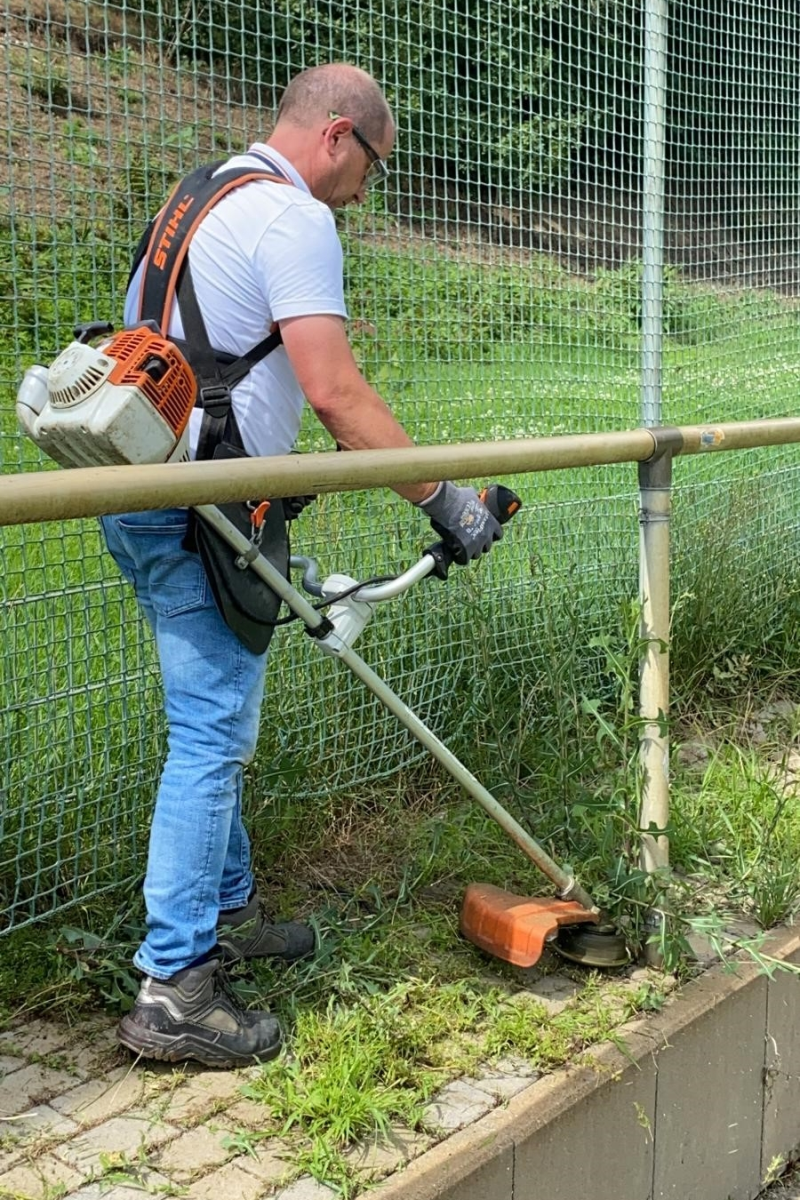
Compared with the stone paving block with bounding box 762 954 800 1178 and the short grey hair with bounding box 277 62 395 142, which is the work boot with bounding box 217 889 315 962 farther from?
the short grey hair with bounding box 277 62 395 142

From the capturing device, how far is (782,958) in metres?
3.26

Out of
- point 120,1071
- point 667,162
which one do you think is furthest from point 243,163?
point 667,162

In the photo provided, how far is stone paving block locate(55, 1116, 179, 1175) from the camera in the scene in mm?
2352

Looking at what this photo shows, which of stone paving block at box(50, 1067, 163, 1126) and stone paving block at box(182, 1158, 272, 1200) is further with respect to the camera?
stone paving block at box(50, 1067, 163, 1126)

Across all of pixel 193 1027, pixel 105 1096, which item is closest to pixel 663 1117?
pixel 193 1027

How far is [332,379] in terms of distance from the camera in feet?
8.54

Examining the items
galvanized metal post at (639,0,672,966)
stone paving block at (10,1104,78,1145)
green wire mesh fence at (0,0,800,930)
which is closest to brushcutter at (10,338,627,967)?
galvanized metal post at (639,0,672,966)

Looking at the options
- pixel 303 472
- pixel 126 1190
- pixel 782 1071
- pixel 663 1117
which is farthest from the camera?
pixel 782 1071

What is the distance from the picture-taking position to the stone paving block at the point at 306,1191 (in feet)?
7.39

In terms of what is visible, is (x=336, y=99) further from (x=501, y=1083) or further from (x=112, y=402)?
(x=501, y=1083)

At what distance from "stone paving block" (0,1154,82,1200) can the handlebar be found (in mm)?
1188

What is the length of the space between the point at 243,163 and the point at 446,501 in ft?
2.73

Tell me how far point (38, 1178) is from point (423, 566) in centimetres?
134

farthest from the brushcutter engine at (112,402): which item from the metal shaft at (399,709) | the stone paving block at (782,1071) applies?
the stone paving block at (782,1071)
